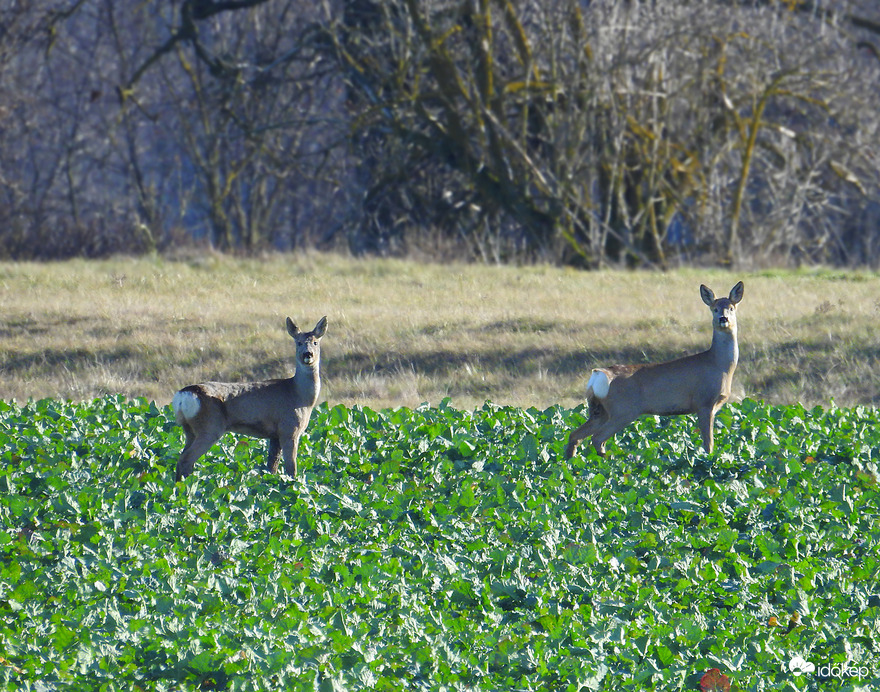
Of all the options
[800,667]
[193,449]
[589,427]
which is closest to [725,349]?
[589,427]

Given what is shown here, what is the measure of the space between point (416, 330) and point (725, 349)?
6.60 m

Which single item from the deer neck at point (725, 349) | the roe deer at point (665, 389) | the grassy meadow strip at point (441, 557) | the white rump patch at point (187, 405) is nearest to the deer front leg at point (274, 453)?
the grassy meadow strip at point (441, 557)

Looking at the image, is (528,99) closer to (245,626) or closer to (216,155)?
(216,155)

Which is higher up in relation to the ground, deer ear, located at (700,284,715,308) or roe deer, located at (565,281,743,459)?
deer ear, located at (700,284,715,308)

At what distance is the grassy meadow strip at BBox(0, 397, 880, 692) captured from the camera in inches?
227

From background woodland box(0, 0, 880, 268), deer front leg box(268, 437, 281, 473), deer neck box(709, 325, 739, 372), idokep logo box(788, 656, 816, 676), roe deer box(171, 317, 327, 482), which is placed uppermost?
background woodland box(0, 0, 880, 268)

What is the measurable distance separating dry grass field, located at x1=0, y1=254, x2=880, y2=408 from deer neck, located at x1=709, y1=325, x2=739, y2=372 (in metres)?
3.28

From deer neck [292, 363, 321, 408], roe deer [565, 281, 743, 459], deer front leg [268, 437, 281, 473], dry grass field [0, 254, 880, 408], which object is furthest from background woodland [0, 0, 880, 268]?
deer front leg [268, 437, 281, 473]

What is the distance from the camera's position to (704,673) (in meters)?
5.79

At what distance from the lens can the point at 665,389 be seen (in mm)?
9719

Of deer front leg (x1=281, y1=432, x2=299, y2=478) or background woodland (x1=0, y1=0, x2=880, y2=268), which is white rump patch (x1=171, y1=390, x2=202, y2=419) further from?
background woodland (x1=0, y1=0, x2=880, y2=268)

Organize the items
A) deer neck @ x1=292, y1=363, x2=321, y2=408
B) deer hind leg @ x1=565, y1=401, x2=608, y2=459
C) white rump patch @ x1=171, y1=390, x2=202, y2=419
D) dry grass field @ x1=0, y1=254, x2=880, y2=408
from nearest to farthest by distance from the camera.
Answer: white rump patch @ x1=171, y1=390, x2=202, y2=419 < deer neck @ x1=292, y1=363, x2=321, y2=408 < deer hind leg @ x1=565, y1=401, x2=608, y2=459 < dry grass field @ x1=0, y1=254, x2=880, y2=408

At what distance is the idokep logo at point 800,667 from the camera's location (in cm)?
585

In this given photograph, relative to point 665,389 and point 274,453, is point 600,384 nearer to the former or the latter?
point 665,389
